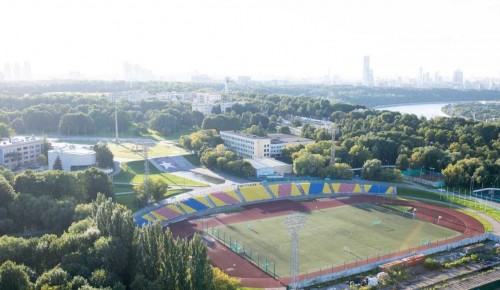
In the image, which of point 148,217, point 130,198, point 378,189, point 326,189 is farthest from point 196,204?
point 378,189

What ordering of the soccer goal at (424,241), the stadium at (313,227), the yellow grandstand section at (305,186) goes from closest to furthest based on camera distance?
the stadium at (313,227) < the soccer goal at (424,241) < the yellow grandstand section at (305,186)

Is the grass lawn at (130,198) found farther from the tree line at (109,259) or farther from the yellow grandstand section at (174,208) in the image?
the tree line at (109,259)

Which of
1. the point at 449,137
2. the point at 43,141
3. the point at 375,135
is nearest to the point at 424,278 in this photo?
the point at 375,135

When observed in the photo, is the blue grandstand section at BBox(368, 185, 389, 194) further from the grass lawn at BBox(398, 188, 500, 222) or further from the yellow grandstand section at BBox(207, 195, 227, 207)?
the yellow grandstand section at BBox(207, 195, 227, 207)

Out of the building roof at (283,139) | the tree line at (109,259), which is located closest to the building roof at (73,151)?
the tree line at (109,259)

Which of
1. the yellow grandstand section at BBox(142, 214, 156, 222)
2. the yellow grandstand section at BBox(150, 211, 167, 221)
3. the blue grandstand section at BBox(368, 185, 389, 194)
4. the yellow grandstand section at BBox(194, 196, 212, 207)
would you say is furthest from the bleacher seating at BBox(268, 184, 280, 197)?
the yellow grandstand section at BBox(142, 214, 156, 222)

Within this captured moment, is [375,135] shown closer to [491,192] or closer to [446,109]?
[491,192]

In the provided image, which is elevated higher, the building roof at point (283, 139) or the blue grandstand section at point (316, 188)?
the building roof at point (283, 139)
